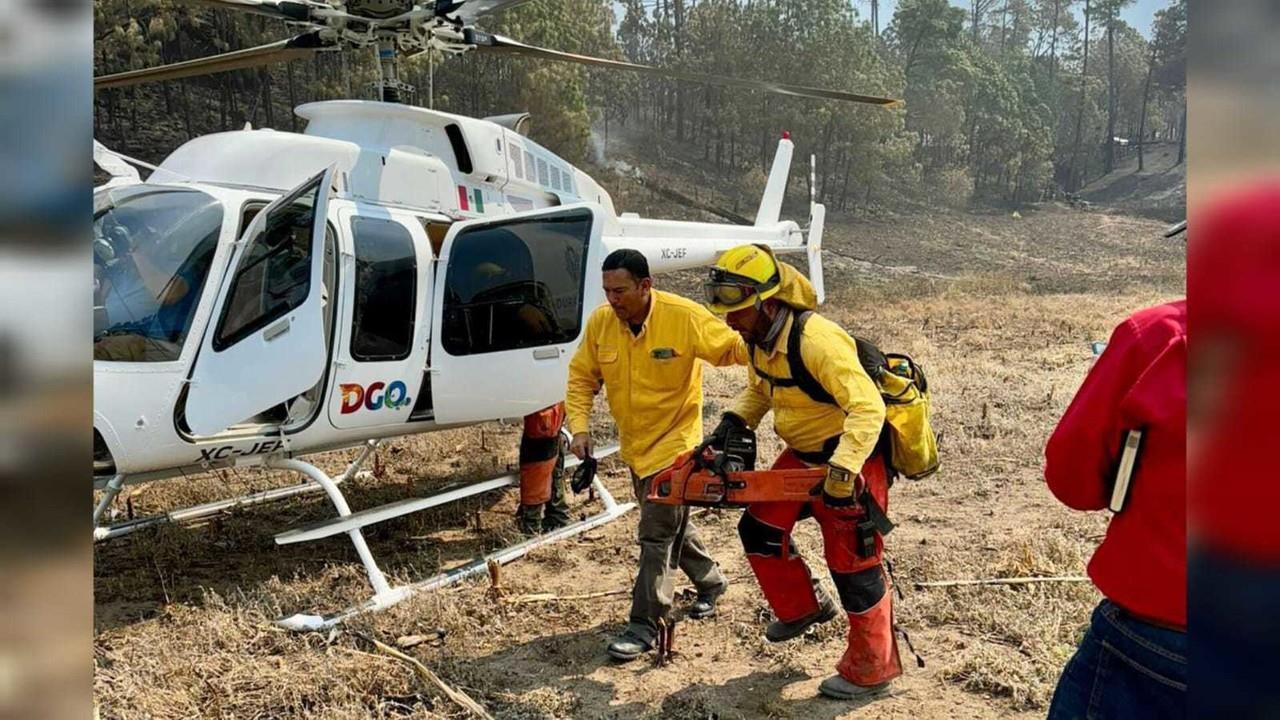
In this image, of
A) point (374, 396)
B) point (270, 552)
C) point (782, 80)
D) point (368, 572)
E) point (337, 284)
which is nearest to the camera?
point (368, 572)

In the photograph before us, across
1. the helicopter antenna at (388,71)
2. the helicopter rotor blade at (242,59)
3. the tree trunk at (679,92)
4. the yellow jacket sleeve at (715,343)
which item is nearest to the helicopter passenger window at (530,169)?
the helicopter antenna at (388,71)

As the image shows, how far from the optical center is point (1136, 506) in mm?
1703

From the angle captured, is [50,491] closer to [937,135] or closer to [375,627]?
[375,627]

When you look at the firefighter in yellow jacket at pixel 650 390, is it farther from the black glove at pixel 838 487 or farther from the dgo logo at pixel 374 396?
the dgo logo at pixel 374 396

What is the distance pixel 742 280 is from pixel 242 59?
14.0 feet

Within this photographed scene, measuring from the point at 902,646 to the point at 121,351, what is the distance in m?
3.67

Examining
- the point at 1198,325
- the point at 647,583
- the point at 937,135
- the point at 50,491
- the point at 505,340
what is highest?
the point at 937,135

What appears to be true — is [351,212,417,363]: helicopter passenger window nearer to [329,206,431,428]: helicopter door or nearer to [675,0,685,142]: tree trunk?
[329,206,431,428]: helicopter door

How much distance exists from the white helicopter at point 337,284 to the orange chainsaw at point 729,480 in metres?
1.42

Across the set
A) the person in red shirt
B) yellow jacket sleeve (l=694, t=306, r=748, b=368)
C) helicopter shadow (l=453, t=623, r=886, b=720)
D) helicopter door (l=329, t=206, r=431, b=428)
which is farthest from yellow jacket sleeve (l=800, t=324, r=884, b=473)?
helicopter door (l=329, t=206, r=431, b=428)

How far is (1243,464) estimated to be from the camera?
2.06 feet

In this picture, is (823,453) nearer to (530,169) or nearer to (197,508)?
(530,169)

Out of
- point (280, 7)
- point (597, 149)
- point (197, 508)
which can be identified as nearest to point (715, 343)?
point (280, 7)

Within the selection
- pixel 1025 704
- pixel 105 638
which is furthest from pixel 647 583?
pixel 105 638
